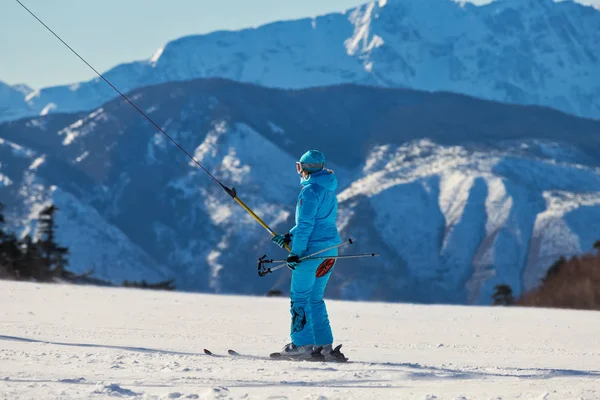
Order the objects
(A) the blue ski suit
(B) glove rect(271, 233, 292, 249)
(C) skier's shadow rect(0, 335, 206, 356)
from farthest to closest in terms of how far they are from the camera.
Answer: (C) skier's shadow rect(0, 335, 206, 356) → (B) glove rect(271, 233, 292, 249) → (A) the blue ski suit

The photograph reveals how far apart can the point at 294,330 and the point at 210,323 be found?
431 centimetres

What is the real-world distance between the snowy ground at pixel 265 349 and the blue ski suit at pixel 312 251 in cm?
58

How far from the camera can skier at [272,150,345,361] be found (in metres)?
9.52

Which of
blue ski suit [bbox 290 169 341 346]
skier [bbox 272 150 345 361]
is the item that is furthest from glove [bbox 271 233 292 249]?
blue ski suit [bbox 290 169 341 346]

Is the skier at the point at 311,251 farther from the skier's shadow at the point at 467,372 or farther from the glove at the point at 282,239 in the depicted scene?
the skier's shadow at the point at 467,372

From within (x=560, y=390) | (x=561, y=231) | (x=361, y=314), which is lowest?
(x=560, y=390)

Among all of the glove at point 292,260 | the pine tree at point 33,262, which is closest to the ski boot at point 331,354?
the glove at point 292,260

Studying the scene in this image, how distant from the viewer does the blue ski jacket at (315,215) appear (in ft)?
31.1

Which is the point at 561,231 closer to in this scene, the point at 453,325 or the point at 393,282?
the point at 393,282

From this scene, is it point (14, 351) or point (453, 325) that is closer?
point (14, 351)

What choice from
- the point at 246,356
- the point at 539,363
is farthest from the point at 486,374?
the point at 246,356

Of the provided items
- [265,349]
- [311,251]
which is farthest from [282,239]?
[265,349]

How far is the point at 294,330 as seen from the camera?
9.80m

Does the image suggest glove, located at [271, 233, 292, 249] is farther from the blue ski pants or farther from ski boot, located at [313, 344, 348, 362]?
ski boot, located at [313, 344, 348, 362]
